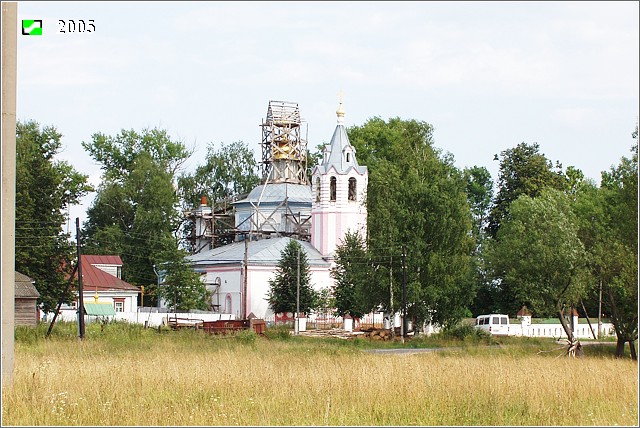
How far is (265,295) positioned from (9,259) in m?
51.5

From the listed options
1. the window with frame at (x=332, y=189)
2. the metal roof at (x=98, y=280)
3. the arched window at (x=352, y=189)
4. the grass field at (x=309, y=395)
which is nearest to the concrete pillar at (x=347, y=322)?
the window with frame at (x=332, y=189)

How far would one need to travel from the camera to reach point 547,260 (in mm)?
36938

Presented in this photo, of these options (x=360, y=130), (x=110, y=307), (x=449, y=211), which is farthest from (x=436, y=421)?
(x=360, y=130)

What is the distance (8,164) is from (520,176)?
199 ft

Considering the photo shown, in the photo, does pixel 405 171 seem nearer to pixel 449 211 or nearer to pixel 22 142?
pixel 449 211

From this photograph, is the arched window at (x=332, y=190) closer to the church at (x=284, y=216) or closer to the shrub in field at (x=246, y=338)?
the church at (x=284, y=216)

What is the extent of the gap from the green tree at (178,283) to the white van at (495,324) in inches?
651

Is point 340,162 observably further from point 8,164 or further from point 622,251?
point 8,164

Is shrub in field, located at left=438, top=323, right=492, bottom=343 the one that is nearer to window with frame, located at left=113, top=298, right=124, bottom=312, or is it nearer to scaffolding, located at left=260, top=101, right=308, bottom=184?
window with frame, located at left=113, top=298, right=124, bottom=312

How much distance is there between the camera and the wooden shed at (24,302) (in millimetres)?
39344

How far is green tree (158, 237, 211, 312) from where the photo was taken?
196 feet

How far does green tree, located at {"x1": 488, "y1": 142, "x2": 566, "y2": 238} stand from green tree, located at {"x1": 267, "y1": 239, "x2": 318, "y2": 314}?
17.5 metres

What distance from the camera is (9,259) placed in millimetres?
11008

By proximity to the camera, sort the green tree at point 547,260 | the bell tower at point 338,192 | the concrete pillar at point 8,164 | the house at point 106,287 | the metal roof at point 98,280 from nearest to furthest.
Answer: the concrete pillar at point 8,164 < the green tree at point 547,260 < the house at point 106,287 < the metal roof at point 98,280 < the bell tower at point 338,192
